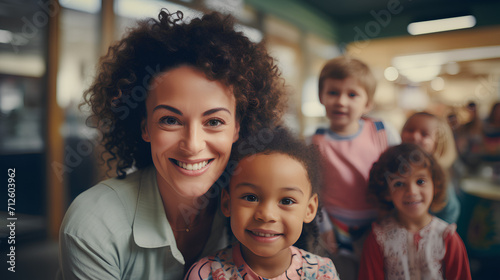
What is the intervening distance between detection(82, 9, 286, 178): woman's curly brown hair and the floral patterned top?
312mm

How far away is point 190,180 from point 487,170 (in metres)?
0.89

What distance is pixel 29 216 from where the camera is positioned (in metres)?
0.88

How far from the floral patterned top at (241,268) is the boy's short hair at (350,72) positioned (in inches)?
18.1

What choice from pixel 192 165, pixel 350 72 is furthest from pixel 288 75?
pixel 192 165

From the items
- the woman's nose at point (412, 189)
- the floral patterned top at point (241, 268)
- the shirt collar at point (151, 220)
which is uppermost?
the woman's nose at point (412, 189)

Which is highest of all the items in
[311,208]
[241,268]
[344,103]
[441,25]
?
[441,25]

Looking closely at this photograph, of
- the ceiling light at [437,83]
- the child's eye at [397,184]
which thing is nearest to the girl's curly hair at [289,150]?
the child's eye at [397,184]

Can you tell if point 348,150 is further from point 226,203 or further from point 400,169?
point 226,203

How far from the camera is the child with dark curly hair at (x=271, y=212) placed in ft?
2.45

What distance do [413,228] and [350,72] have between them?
1.48ft

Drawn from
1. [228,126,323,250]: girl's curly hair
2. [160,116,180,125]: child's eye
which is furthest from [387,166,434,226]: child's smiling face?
[160,116,180,125]: child's eye

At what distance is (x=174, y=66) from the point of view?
82cm

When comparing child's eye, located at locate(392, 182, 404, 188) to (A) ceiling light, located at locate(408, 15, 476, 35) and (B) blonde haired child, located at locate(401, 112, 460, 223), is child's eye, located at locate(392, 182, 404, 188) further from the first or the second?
(A) ceiling light, located at locate(408, 15, 476, 35)

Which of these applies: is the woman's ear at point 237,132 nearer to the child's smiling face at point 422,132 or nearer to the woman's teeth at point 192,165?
the woman's teeth at point 192,165
